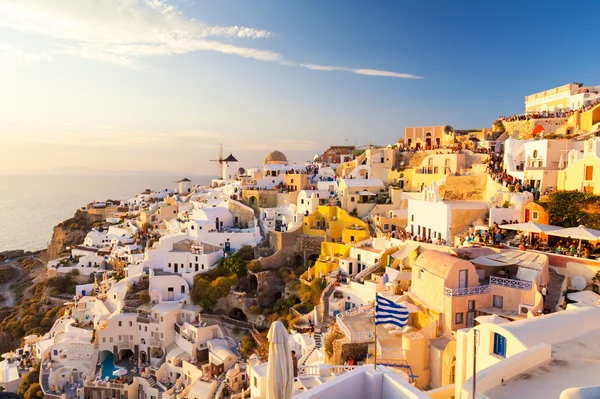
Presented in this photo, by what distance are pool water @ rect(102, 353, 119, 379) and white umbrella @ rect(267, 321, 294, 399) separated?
2489 centimetres

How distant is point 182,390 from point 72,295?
2400 cm

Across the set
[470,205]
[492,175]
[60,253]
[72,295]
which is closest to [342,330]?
[470,205]

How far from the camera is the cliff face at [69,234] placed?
58656 mm

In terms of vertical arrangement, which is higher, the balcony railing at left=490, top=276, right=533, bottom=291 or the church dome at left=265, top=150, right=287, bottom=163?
the church dome at left=265, top=150, right=287, bottom=163

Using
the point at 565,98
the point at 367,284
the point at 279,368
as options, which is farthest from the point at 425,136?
the point at 279,368

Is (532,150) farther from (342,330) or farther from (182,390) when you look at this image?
(182,390)

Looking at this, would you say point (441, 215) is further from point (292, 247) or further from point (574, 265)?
point (292, 247)

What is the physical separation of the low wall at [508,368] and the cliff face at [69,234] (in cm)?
6048

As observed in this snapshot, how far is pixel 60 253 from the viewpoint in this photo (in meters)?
55.5

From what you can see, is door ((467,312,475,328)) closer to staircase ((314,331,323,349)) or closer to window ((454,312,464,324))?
window ((454,312,464,324))

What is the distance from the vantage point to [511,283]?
15.9 meters

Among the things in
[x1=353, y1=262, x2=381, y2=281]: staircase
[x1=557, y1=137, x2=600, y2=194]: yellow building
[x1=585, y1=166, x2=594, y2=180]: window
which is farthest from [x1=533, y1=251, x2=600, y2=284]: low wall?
[x1=353, y1=262, x2=381, y2=281]: staircase

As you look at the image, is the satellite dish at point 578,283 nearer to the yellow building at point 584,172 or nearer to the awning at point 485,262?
the awning at point 485,262

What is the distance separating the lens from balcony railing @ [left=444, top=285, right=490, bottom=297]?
15.5 meters
